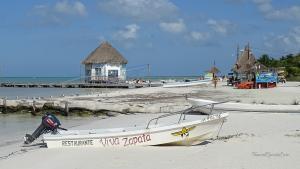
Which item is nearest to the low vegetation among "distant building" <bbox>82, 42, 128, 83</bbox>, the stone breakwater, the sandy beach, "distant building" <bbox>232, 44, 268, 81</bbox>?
"distant building" <bbox>232, 44, 268, 81</bbox>

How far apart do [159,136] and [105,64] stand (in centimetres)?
5138

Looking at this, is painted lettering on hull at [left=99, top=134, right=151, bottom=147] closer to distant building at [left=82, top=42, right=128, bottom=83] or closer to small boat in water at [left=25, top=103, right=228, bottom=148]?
small boat in water at [left=25, top=103, right=228, bottom=148]

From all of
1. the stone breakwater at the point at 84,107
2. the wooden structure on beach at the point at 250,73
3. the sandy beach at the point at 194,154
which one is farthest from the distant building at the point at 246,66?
the sandy beach at the point at 194,154

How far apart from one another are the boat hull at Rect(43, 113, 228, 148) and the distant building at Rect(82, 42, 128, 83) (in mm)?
Result: 50735

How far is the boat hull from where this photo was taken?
1361cm

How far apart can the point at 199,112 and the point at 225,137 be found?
606 centimetres

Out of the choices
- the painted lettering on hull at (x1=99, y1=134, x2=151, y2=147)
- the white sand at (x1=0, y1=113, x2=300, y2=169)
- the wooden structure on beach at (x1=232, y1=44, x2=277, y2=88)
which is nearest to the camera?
the white sand at (x1=0, y1=113, x2=300, y2=169)

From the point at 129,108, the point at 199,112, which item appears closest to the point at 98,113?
the point at 129,108

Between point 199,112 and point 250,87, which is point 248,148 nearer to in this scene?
point 199,112

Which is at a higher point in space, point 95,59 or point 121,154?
point 95,59

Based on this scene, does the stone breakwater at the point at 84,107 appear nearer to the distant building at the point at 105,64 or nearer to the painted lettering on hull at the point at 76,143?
the painted lettering on hull at the point at 76,143

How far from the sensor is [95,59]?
64.9m

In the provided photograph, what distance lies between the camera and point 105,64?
64.6m

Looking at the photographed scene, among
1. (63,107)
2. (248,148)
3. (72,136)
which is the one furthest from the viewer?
(63,107)
